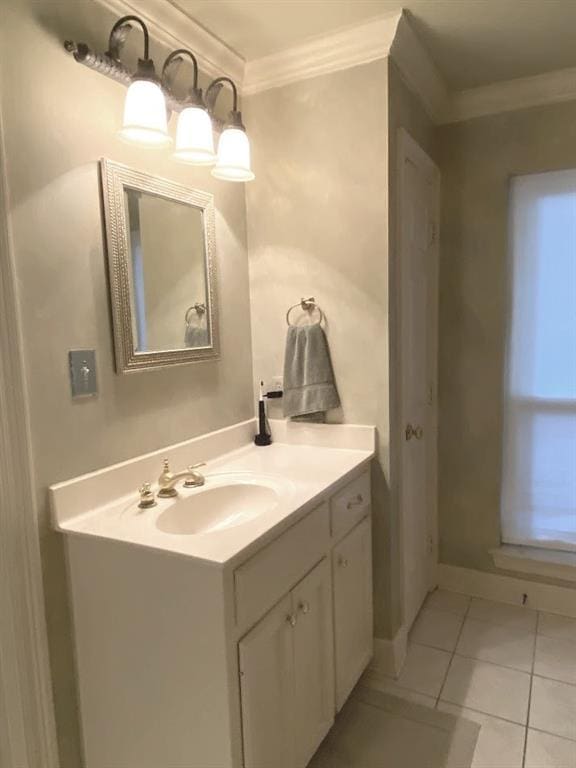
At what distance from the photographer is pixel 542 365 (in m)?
2.27

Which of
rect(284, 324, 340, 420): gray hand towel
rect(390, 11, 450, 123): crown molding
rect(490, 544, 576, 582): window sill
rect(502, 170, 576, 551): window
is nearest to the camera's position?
rect(390, 11, 450, 123): crown molding

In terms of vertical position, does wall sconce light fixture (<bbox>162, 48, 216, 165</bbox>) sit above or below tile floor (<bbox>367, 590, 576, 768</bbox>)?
above

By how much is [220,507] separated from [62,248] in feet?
2.87

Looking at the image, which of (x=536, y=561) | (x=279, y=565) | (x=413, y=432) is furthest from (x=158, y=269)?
(x=536, y=561)

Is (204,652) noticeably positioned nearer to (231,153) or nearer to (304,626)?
(304,626)

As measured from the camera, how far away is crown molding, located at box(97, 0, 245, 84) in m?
1.46

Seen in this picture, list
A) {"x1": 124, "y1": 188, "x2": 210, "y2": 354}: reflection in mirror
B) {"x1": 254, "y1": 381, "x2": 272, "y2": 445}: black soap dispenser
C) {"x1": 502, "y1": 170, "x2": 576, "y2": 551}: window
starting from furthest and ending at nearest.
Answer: {"x1": 502, "y1": 170, "x2": 576, "y2": 551}: window
{"x1": 254, "y1": 381, "x2": 272, "y2": 445}: black soap dispenser
{"x1": 124, "y1": 188, "x2": 210, "y2": 354}: reflection in mirror

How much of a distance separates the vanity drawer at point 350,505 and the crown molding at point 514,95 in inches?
67.5

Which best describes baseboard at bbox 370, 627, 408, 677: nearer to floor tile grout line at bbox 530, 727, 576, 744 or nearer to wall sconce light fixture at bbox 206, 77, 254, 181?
floor tile grout line at bbox 530, 727, 576, 744

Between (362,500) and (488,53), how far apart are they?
174 cm

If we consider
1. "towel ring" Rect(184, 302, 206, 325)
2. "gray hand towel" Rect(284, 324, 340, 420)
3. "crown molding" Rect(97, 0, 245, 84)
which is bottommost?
"gray hand towel" Rect(284, 324, 340, 420)

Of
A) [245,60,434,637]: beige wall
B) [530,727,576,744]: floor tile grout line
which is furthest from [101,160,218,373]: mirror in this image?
[530,727,576,744]: floor tile grout line

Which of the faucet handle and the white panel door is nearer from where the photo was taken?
the faucet handle

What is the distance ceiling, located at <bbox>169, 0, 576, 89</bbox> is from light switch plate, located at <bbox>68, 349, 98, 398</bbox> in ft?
3.61
